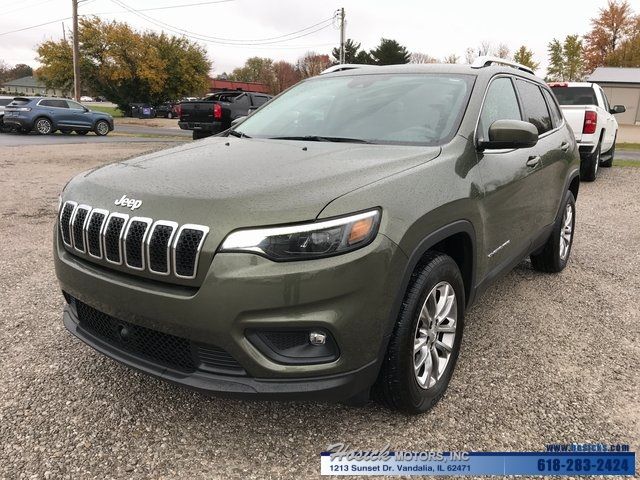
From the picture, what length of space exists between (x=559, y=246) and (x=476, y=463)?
2.93m

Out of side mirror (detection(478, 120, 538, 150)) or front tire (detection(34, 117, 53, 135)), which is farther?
front tire (detection(34, 117, 53, 135))

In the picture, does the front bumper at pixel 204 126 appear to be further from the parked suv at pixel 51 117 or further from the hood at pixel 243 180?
the hood at pixel 243 180

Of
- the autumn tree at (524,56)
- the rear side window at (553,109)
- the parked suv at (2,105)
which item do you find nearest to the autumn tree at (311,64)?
the autumn tree at (524,56)

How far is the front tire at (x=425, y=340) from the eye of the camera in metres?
2.38

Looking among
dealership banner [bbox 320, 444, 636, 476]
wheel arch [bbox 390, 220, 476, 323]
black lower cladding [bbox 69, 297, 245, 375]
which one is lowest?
dealership banner [bbox 320, 444, 636, 476]

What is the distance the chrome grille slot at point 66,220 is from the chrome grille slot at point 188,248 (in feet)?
2.52

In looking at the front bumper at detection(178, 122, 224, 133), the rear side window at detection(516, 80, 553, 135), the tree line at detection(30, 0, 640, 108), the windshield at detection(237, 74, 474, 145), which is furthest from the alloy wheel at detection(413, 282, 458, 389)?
the tree line at detection(30, 0, 640, 108)

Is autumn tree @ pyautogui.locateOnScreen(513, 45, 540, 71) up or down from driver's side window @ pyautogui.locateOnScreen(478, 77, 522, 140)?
up

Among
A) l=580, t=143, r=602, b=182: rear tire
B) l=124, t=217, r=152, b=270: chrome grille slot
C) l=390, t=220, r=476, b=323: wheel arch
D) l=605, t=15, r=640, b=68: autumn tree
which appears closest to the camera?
l=124, t=217, r=152, b=270: chrome grille slot

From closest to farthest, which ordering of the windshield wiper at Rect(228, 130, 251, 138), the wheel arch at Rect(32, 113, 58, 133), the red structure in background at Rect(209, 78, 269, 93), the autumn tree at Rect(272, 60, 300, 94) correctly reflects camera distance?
the windshield wiper at Rect(228, 130, 251, 138)
the wheel arch at Rect(32, 113, 58, 133)
the red structure in background at Rect(209, 78, 269, 93)
the autumn tree at Rect(272, 60, 300, 94)

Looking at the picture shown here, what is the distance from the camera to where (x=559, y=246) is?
474 cm

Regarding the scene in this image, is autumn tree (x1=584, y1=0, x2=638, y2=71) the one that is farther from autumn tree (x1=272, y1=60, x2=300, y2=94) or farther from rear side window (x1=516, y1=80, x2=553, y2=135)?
rear side window (x1=516, y1=80, x2=553, y2=135)

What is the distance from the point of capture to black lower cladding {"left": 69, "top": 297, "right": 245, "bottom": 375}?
2.20 metres

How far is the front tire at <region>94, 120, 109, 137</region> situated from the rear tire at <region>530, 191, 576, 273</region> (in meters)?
21.4
